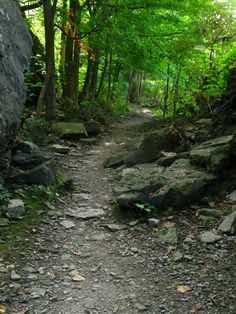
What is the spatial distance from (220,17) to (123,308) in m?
10.8

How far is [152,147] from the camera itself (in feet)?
27.1

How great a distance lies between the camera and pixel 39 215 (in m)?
5.52

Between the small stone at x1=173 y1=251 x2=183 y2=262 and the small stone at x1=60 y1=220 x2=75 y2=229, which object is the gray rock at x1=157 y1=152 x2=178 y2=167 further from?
the small stone at x1=173 y1=251 x2=183 y2=262

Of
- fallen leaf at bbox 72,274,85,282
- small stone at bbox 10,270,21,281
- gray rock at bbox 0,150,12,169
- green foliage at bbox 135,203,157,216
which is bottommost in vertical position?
fallen leaf at bbox 72,274,85,282

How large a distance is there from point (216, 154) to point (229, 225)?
6.02ft

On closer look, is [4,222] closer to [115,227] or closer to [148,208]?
[115,227]

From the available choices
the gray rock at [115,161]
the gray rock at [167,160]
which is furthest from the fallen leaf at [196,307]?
the gray rock at [115,161]

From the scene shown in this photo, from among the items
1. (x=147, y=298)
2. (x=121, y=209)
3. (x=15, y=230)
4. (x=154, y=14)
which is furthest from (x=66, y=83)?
(x=147, y=298)

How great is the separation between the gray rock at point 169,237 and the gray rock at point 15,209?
2.14 meters

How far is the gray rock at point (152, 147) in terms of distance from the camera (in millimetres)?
8117

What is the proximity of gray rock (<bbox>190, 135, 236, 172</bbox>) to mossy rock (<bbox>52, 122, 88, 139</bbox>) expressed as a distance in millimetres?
4570

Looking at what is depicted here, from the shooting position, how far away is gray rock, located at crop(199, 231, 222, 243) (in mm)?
4920

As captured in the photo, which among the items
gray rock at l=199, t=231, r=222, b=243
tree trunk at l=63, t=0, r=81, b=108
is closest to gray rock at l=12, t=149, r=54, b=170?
gray rock at l=199, t=231, r=222, b=243

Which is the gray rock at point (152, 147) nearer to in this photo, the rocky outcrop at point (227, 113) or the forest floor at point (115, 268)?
the rocky outcrop at point (227, 113)
